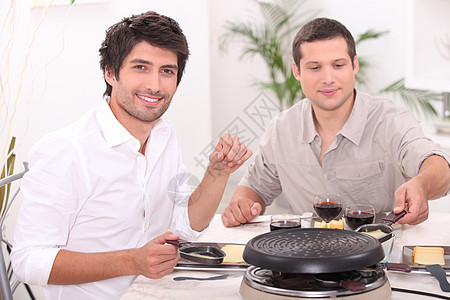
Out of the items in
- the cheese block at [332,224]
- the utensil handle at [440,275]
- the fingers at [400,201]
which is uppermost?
the fingers at [400,201]

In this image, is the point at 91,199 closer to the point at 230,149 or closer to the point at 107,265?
the point at 107,265

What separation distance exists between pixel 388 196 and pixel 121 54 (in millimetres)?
1245

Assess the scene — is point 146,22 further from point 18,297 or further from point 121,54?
point 18,297

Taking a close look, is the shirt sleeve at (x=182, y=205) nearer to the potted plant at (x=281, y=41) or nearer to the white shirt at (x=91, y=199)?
the white shirt at (x=91, y=199)

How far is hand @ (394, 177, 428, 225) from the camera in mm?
1657

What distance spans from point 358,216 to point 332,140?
82 centimetres

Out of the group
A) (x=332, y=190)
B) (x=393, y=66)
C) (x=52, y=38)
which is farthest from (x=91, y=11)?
(x=393, y=66)

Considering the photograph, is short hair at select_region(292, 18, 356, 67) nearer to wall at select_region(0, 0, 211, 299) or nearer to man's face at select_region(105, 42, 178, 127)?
man's face at select_region(105, 42, 178, 127)

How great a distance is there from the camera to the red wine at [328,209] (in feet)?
5.87

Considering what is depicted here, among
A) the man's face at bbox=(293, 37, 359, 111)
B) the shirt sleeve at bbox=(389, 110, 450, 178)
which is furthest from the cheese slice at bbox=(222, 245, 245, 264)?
the man's face at bbox=(293, 37, 359, 111)

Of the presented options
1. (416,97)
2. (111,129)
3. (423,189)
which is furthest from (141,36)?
(416,97)

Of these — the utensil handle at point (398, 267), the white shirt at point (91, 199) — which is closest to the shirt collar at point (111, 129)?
the white shirt at point (91, 199)

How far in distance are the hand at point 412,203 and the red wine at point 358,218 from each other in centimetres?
8

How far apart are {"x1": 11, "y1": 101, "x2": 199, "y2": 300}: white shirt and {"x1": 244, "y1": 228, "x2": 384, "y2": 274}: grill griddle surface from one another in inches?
22.7
